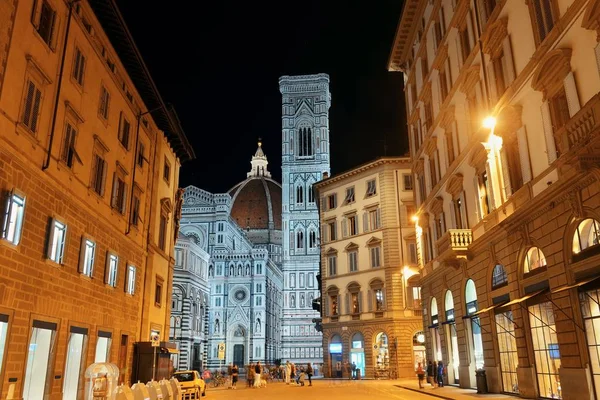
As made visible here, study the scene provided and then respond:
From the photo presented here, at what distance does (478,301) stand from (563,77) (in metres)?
11.2

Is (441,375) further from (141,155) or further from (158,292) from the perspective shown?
(141,155)

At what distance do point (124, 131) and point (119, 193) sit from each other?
2.94 metres

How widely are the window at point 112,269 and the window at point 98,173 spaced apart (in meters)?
2.95

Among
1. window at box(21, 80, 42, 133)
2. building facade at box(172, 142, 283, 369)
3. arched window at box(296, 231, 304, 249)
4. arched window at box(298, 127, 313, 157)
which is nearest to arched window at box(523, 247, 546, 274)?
window at box(21, 80, 42, 133)

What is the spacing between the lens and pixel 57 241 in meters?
17.6

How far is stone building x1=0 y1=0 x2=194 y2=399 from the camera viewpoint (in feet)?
48.2

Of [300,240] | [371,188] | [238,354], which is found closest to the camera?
[371,188]

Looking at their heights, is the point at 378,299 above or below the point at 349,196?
below

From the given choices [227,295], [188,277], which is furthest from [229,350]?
[188,277]

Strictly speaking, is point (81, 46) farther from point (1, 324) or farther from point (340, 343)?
point (340, 343)

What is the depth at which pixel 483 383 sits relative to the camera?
73.4 ft

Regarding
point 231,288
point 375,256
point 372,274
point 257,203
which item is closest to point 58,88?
point 375,256

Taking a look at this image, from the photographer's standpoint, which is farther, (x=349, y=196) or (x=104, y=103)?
(x=349, y=196)

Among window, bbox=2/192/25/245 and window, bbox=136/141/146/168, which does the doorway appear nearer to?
window, bbox=136/141/146/168
